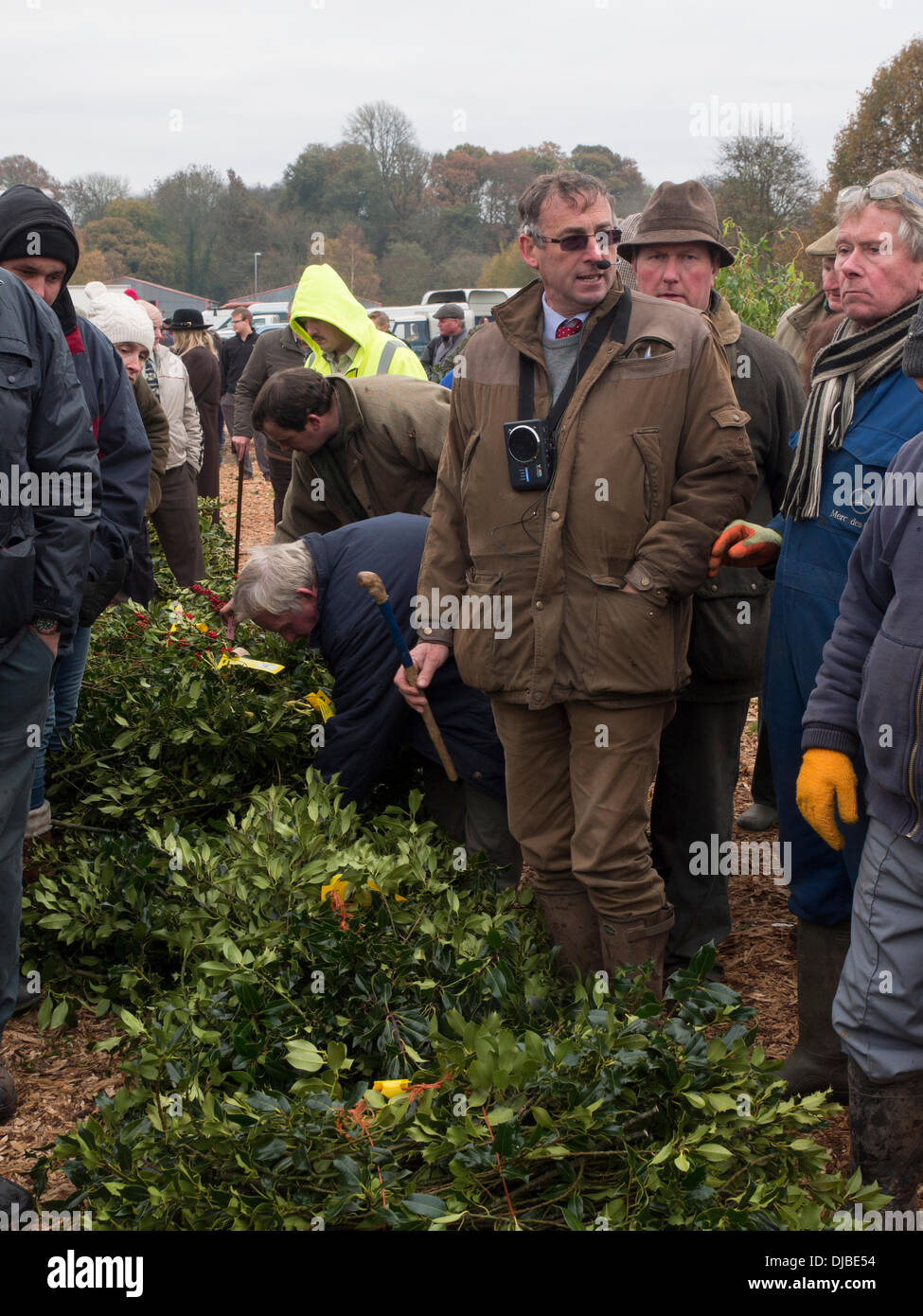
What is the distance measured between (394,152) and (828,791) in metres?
65.7

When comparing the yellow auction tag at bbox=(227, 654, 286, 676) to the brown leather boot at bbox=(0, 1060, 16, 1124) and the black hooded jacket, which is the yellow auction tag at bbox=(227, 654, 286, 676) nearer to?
the black hooded jacket

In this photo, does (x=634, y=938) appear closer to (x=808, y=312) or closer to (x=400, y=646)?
(x=400, y=646)

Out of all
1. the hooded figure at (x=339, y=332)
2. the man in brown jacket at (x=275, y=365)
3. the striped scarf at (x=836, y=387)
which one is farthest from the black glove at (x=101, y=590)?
the man in brown jacket at (x=275, y=365)

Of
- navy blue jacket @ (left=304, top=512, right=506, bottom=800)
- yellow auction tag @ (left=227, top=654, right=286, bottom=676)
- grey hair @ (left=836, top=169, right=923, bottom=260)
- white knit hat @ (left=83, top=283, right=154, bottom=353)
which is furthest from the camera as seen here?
white knit hat @ (left=83, top=283, right=154, bottom=353)

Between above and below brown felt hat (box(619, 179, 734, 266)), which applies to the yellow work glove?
below

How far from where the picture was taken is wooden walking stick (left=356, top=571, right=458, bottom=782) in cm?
377

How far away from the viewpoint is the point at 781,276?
10.3 m

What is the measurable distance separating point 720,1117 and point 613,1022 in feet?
0.85

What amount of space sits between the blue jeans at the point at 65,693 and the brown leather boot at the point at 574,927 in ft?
6.62

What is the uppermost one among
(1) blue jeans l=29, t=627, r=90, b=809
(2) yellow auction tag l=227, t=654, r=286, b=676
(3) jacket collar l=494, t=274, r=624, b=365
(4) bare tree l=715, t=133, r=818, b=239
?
(4) bare tree l=715, t=133, r=818, b=239

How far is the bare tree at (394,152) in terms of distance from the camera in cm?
6216

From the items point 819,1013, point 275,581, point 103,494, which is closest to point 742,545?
point 819,1013

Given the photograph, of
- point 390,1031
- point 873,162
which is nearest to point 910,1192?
point 390,1031

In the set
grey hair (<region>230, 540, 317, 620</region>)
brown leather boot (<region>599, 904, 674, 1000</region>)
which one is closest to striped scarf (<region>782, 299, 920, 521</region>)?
brown leather boot (<region>599, 904, 674, 1000</region>)
